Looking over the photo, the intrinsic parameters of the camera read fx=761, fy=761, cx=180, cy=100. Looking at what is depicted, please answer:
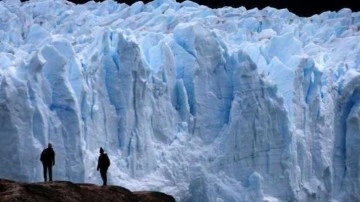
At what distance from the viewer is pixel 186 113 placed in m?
20.8

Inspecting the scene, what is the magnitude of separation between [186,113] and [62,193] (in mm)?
6646

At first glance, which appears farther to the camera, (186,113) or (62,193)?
(186,113)

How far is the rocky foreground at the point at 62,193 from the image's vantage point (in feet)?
44.9

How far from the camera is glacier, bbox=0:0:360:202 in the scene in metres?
18.5

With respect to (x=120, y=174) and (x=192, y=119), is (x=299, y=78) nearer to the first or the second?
(x=192, y=119)

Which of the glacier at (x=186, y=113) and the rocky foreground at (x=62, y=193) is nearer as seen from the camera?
the rocky foreground at (x=62, y=193)

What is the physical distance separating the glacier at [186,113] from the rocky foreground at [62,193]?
8.09ft

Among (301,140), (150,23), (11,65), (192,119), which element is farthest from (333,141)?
(11,65)

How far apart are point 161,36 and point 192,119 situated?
3.03m

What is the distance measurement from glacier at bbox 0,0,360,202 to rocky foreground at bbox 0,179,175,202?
247 cm

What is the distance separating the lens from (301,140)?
2164 cm

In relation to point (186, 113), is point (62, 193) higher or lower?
lower

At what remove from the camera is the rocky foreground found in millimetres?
13680

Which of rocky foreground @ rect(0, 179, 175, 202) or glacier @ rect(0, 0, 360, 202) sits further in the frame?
glacier @ rect(0, 0, 360, 202)
